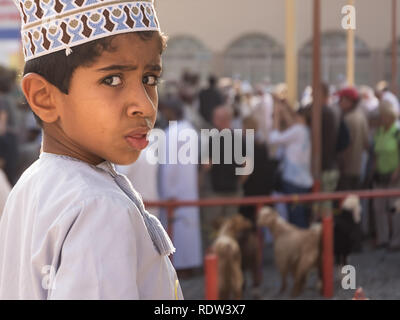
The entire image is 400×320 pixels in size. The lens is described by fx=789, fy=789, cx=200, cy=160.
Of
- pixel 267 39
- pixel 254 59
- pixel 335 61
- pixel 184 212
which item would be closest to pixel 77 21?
pixel 335 61

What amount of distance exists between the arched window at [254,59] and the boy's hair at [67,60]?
11.0 meters

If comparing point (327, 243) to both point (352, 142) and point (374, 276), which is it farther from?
point (374, 276)

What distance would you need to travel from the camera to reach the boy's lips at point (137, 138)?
1.38 metres

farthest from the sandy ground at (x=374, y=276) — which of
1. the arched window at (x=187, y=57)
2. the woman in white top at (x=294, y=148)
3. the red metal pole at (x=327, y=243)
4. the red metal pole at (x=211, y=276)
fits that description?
the arched window at (x=187, y=57)

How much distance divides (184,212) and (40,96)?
4.84 metres

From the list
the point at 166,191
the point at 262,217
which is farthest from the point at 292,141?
the point at 262,217

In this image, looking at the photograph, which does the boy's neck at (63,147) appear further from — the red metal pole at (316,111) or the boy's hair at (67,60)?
the red metal pole at (316,111)

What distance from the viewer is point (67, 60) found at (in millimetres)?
1382

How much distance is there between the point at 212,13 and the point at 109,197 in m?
9.19

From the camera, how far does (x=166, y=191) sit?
22.9ft

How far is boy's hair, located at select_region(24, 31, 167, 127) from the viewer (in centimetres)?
136

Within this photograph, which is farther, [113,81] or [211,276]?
[211,276]

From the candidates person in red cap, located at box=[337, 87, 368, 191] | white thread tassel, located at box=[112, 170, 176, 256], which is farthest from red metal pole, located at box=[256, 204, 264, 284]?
white thread tassel, located at box=[112, 170, 176, 256]

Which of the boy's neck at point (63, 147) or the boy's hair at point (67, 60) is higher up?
the boy's hair at point (67, 60)
